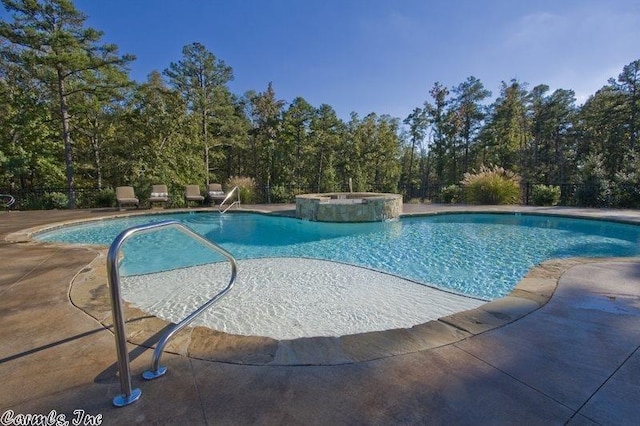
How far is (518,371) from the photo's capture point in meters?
1.58

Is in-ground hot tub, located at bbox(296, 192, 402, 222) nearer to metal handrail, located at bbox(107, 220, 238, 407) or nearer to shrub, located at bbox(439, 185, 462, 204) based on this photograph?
shrub, located at bbox(439, 185, 462, 204)

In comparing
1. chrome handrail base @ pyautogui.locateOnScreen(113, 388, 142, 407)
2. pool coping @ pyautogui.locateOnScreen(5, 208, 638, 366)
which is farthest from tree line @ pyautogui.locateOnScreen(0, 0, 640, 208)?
chrome handrail base @ pyautogui.locateOnScreen(113, 388, 142, 407)

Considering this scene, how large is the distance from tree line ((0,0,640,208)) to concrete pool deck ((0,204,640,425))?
11.4m

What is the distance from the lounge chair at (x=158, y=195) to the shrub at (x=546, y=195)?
1444cm

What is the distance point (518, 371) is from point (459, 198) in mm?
12390

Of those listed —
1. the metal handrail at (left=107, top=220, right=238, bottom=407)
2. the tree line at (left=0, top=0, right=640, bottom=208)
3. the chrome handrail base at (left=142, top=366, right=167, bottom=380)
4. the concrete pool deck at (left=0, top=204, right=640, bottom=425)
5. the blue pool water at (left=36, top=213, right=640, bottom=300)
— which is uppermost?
the tree line at (left=0, top=0, right=640, bottom=208)

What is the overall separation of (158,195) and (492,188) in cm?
1304

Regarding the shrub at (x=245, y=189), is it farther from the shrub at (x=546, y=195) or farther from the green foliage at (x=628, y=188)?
the green foliage at (x=628, y=188)

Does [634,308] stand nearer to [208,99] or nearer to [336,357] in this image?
[336,357]

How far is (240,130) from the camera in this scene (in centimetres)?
1859

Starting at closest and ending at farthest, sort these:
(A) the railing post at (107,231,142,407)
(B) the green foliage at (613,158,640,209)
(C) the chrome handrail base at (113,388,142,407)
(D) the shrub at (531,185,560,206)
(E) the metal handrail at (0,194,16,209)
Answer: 1. (A) the railing post at (107,231,142,407)
2. (C) the chrome handrail base at (113,388,142,407)
3. (E) the metal handrail at (0,194,16,209)
4. (B) the green foliage at (613,158,640,209)
5. (D) the shrub at (531,185,560,206)

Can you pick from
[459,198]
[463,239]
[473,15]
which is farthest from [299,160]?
[463,239]

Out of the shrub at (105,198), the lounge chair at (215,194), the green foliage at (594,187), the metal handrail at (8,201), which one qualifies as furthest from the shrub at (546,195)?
the metal handrail at (8,201)

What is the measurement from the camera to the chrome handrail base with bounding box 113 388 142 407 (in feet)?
4.34
